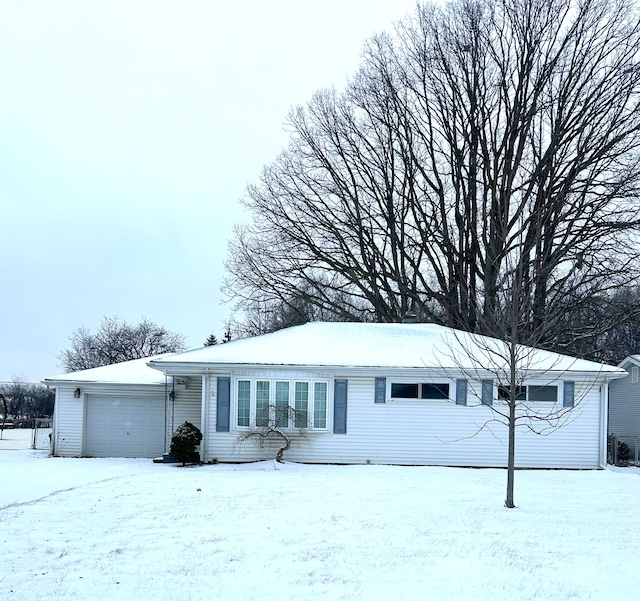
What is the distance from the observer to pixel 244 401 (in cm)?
1933

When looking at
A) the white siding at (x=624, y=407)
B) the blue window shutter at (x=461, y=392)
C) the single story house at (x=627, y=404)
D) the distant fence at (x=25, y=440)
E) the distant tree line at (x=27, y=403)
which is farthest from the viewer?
the distant tree line at (x=27, y=403)

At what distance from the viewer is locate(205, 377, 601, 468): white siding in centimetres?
1925

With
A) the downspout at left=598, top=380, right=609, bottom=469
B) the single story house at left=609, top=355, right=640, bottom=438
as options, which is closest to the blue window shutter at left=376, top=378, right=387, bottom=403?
the downspout at left=598, top=380, right=609, bottom=469

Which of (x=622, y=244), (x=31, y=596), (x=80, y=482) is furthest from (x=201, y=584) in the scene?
(x=622, y=244)

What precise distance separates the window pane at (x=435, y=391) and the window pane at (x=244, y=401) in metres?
4.51

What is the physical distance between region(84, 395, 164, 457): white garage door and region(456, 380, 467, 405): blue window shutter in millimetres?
8624

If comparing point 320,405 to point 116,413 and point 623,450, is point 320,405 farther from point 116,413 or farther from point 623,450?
point 623,450

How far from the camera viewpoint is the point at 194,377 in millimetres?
21422

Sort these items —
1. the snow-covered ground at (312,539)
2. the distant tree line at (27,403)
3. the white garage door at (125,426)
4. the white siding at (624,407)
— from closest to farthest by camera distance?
the snow-covered ground at (312,539)
the white garage door at (125,426)
the white siding at (624,407)
the distant tree line at (27,403)

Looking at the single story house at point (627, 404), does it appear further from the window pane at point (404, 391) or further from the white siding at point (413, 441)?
the window pane at point (404, 391)

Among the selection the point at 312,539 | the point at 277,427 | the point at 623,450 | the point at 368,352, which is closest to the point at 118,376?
the point at 277,427

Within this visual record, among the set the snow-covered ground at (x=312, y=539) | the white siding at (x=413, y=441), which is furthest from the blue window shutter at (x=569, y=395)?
the snow-covered ground at (x=312, y=539)

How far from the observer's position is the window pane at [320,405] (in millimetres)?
19281

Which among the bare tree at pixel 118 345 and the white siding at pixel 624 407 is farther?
the bare tree at pixel 118 345
